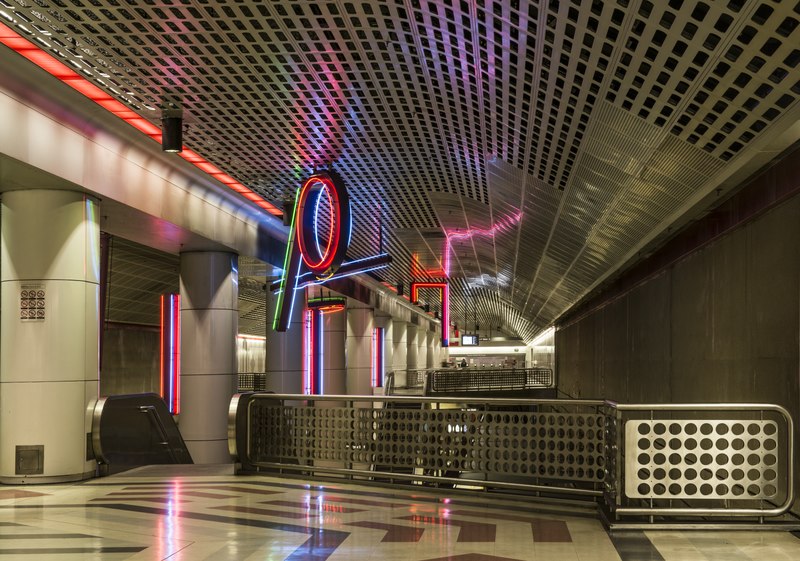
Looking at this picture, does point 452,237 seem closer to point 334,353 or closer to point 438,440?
point 438,440

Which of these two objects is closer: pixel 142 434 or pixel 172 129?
pixel 172 129

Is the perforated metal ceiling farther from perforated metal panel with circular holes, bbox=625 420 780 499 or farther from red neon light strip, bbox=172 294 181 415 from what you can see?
red neon light strip, bbox=172 294 181 415

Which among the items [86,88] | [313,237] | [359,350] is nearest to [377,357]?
[359,350]

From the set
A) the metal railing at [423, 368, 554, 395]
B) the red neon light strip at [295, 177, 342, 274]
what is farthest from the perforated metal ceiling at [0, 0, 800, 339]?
the metal railing at [423, 368, 554, 395]

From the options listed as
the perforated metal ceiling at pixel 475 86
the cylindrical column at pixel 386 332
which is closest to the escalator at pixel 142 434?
the perforated metal ceiling at pixel 475 86

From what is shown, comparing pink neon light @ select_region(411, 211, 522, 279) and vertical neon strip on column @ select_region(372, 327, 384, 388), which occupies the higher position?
pink neon light @ select_region(411, 211, 522, 279)

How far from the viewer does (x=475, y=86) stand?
26.9 feet

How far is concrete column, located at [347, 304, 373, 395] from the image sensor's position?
35031mm

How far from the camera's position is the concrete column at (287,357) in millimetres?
21469

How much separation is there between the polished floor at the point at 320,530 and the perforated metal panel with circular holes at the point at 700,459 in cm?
42

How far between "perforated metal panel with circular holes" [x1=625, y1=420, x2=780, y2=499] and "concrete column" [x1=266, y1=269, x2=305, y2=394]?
14731mm

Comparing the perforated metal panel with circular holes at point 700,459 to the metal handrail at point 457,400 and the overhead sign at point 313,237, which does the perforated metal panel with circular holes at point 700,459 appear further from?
the overhead sign at point 313,237

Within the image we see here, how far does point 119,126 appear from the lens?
10469mm

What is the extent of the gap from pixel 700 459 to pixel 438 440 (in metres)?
3.04
